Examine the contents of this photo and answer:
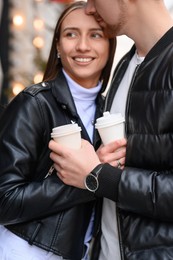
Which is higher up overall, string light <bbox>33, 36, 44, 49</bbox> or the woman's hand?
the woman's hand

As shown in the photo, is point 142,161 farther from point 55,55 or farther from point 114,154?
point 55,55

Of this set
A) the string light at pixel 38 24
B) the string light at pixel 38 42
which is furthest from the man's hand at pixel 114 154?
the string light at pixel 38 24

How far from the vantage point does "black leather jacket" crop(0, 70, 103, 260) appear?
147cm

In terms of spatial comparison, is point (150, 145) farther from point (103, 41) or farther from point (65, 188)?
point (103, 41)

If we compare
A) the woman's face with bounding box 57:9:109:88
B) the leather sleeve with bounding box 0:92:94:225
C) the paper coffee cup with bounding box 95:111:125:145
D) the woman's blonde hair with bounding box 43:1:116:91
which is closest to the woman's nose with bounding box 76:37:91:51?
the woman's face with bounding box 57:9:109:88

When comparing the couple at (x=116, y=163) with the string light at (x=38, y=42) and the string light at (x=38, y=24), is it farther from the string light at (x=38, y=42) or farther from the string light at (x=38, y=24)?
the string light at (x=38, y=24)

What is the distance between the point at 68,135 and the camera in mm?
1396

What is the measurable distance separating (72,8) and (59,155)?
2.24ft

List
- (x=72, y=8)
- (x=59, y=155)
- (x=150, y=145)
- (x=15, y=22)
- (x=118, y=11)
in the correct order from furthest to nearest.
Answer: (x=15, y=22) < (x=72, y=8) < (x=118, y=11) < (x=59, y=155) < (x=150, y=145)

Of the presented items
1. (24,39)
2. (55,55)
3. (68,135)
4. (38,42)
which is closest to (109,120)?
(68,135)

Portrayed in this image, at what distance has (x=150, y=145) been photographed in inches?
51.4

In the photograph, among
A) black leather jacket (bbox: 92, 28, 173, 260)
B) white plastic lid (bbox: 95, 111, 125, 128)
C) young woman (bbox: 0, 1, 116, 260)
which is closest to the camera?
black leather jacket (bbox: 92, 28, 173, 260)

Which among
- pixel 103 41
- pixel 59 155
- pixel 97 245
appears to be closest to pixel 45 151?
pixel 59 155

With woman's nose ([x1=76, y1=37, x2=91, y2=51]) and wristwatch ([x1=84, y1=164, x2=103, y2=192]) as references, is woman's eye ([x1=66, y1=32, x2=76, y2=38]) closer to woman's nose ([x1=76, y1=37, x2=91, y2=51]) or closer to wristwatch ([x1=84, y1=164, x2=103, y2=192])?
woman's nose ([x1=76, y1=37, x2=91, y2=51])
